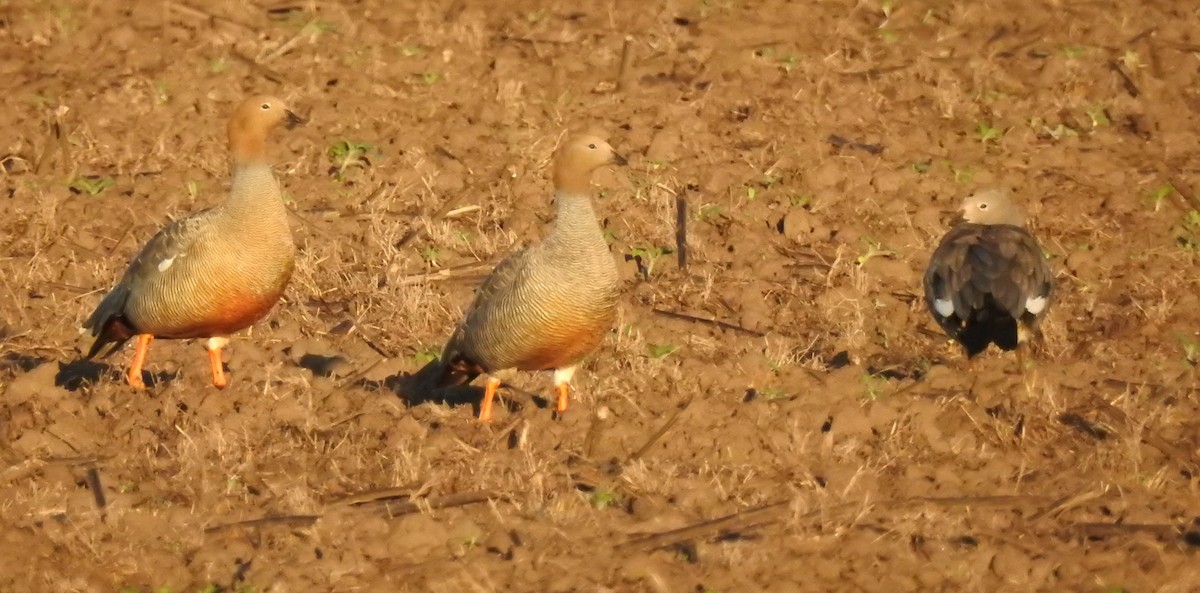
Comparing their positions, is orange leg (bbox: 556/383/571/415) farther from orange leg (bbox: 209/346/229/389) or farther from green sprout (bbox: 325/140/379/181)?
green sprout (bbox: 325/140/379/181)

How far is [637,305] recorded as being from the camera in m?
11.1

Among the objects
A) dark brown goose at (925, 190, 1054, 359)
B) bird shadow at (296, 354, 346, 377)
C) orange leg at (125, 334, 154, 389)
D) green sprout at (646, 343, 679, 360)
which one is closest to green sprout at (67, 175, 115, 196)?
orange leg at (125, 334, 154, 389)

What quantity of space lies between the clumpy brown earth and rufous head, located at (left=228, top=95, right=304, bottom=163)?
1.18 m

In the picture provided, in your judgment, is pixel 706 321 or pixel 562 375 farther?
pixel 706 321

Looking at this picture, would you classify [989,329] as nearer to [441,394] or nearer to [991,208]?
[991,208]

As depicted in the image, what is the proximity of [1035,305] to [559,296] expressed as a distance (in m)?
2.87

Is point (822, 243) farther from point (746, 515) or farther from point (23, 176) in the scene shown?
point (23, 176)

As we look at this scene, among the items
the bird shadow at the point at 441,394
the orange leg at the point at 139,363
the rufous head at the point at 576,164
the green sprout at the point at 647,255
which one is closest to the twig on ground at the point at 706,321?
the green sprout at the point at 647,255

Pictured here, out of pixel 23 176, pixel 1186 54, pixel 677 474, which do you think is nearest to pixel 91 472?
pixel 677 474

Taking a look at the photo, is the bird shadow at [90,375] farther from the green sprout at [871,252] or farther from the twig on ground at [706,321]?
the green sprout at [871,252]

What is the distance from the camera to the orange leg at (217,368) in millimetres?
9859

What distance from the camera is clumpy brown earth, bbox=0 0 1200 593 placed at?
314 inches

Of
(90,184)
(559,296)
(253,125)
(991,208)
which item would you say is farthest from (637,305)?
(90,184)

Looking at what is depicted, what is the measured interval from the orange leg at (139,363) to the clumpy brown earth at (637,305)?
0.17 meters
